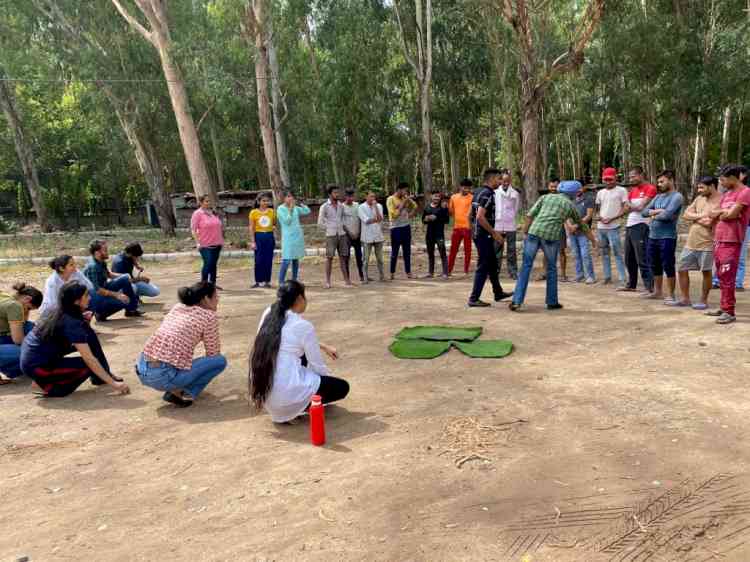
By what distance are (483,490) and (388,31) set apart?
85.0 feet

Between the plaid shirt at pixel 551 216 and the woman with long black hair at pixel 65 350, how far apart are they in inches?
202

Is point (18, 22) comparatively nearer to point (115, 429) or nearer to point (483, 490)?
point (115, 429)

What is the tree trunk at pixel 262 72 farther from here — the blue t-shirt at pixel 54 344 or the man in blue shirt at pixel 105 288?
the blue t-shirt at pixel 54 344

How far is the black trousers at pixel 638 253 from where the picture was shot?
8.26 metres

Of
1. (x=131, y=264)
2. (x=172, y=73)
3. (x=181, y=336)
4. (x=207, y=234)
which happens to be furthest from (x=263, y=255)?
(x=172, y=73)

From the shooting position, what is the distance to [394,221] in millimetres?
10773

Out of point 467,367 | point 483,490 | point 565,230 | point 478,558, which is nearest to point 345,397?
point 467,367

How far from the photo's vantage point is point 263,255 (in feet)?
35.7

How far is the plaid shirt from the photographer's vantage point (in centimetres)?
749

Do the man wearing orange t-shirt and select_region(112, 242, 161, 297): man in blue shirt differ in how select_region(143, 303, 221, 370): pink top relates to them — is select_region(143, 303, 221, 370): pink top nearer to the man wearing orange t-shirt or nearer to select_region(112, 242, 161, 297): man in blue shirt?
select_region(112, 242, 161, 297): man in blue shirt

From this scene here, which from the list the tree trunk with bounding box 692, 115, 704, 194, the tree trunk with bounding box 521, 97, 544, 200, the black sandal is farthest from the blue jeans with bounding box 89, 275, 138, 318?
the tree trunk with bounding box 692, 115, 704, 194

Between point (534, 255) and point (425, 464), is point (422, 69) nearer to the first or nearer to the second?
point (534, 255)

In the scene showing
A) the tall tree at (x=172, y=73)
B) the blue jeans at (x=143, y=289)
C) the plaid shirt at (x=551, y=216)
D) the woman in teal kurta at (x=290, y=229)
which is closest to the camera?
the plaid shirt at (x=551, y=216)

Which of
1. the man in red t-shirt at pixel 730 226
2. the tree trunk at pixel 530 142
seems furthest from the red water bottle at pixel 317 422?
the tree trunk at pixel 530 142
